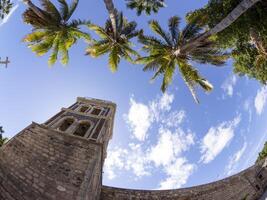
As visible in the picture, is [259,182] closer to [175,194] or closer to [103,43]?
[175,194]

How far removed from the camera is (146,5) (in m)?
22.2

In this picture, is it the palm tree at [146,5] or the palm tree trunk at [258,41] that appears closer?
the palm tree trunk at [258,41]

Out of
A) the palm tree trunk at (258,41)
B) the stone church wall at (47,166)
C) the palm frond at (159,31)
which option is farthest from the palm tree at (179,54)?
the stone church wall at (47,166)

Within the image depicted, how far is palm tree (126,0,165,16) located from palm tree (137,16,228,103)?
5.32 metres

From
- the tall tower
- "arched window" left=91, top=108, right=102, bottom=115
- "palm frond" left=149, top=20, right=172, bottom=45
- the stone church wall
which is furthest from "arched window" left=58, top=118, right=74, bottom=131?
"palm frond" left=149, top=20, right=172, bottom=45

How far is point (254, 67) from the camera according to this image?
17406mm

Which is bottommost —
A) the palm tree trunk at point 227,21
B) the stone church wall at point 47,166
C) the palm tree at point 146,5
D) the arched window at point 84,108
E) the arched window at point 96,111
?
the stone church wall at point 47,166

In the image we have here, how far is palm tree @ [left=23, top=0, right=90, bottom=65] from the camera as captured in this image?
632 inches

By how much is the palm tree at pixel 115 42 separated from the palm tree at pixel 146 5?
14.7 feet

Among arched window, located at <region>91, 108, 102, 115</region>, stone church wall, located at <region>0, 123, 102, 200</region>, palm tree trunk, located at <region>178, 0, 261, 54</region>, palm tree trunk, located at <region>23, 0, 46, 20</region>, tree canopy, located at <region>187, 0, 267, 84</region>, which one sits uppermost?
arched window, located at <region>91, 108, 102, 115</region>

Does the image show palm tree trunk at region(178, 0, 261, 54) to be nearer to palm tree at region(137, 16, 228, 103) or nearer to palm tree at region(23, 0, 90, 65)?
palm tree at region(137, 16, 228, 103)

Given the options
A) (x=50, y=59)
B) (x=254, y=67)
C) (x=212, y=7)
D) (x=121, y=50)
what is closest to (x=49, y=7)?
(x=50, y=59)

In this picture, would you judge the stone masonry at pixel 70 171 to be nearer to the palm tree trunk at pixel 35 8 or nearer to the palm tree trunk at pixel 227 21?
the palm tree trunk at pixel 35 8

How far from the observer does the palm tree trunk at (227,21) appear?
11.2 meters
